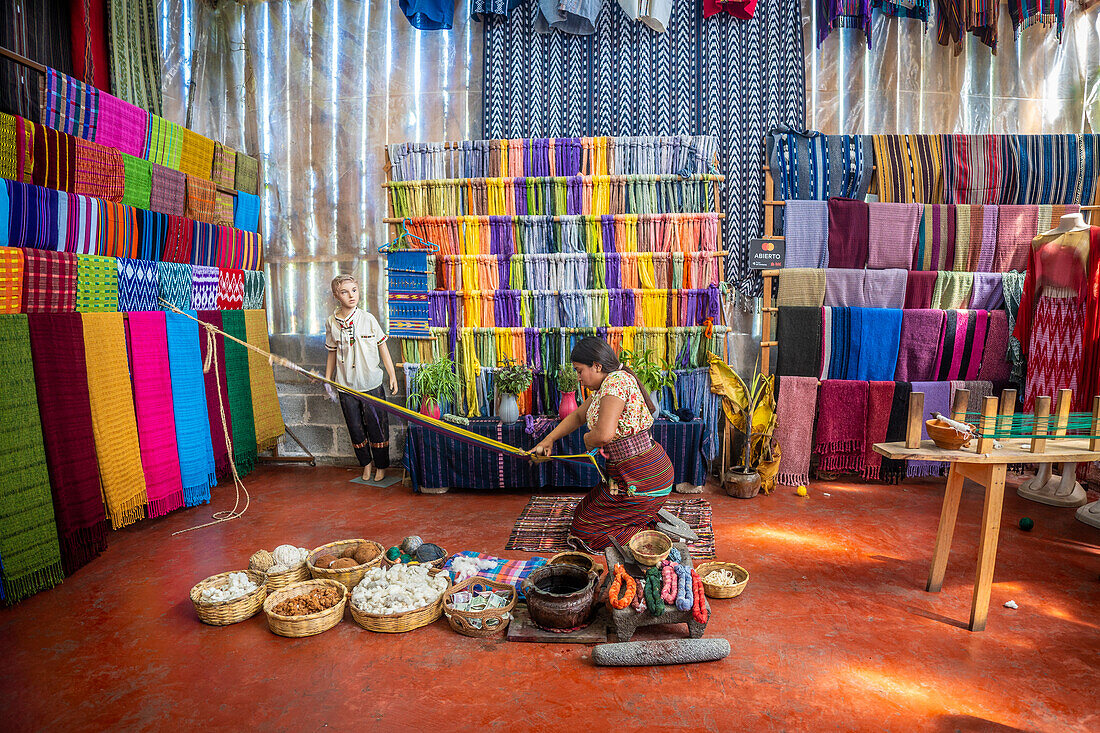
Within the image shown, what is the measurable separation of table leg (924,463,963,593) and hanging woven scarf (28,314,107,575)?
4.59 m

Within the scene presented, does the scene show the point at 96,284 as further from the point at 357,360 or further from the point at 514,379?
the point at 514,379

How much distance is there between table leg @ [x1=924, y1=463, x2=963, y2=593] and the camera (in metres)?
3.21

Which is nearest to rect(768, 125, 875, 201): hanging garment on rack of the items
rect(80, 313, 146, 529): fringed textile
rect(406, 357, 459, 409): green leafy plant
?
rect(406, 357, 459, 409): green leafy plant

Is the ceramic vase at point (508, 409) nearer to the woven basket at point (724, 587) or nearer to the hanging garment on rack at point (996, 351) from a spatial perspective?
the woven basket at point (724, 587)

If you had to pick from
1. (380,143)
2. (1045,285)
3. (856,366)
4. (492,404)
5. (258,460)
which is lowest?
(258,460)

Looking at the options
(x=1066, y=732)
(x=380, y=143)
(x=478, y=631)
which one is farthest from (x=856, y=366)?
(x=380, y=143)

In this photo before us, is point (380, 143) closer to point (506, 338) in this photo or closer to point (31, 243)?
point (506, 338)

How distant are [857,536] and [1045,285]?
2.43 meters

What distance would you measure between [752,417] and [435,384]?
2559 mm

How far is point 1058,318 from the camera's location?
4.62 m

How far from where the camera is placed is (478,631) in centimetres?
288

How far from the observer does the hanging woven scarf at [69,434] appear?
346cm

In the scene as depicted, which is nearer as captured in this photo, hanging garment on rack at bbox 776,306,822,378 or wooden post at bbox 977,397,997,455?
wooden post at bbox 977,397,997,455

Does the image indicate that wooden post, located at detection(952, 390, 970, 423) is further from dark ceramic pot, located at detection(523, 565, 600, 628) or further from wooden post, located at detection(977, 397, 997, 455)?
dark ceramic pot, located at detection(523, 565, 600, 628)
